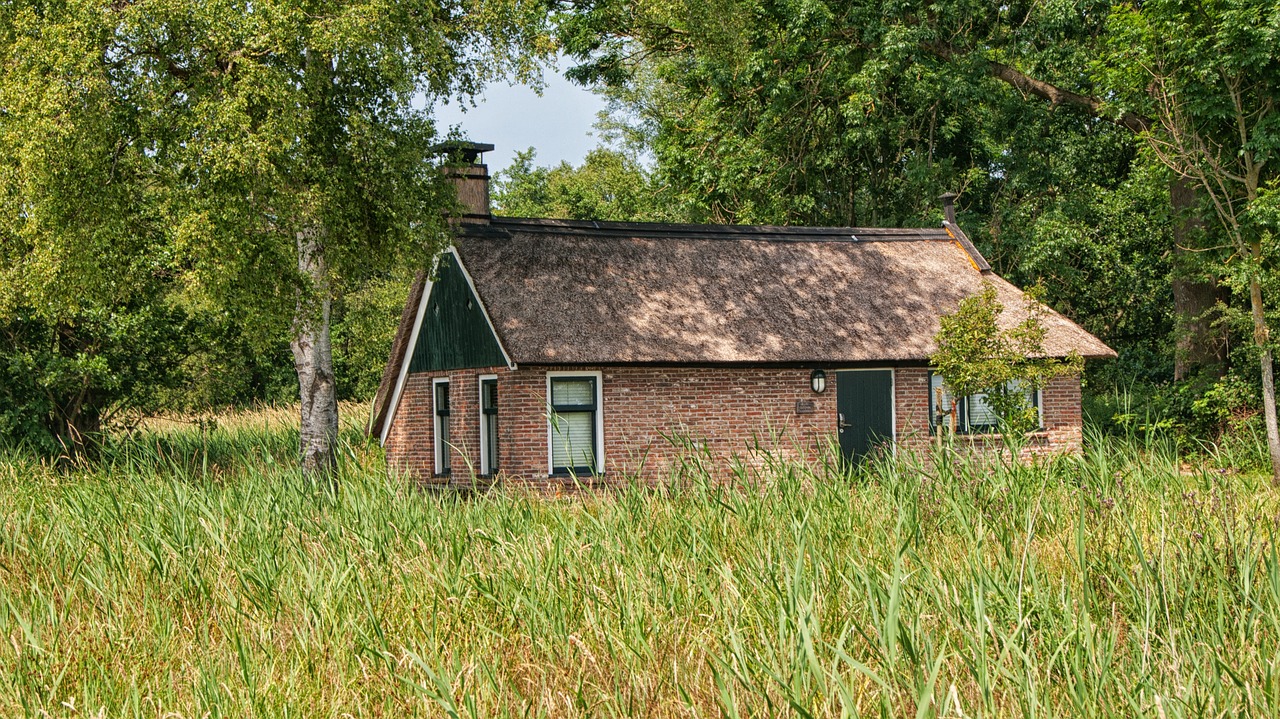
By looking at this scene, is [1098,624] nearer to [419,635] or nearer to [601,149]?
[419,635]

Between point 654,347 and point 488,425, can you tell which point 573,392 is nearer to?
point 654,347

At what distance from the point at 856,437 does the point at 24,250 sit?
37.4 feet

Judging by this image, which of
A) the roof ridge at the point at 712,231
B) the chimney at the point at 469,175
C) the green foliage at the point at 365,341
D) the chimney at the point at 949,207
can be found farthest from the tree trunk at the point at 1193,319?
the green foliage at the point at 365,341

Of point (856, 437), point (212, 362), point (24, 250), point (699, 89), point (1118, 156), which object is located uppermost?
point (699, 89)

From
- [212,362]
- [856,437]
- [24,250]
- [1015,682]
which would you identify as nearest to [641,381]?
[856,437]

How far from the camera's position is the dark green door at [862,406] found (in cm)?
1697

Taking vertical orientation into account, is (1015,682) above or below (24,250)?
below

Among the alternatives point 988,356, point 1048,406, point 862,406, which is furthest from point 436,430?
point 1048,406

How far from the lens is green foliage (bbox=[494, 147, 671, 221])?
38.4m

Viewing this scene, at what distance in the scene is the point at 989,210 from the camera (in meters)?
24.9

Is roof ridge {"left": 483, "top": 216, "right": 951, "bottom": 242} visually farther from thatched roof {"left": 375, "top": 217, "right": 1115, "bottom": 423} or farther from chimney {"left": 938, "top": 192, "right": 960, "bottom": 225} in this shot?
chimney {"left": 938, "top": 192, "right": 960, "bottom": 225}

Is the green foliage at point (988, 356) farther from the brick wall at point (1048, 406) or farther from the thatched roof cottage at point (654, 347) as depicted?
the brick wall at point (1048, 406)

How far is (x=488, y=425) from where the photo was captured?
16297mm

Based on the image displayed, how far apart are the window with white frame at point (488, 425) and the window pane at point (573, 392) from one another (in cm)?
99
